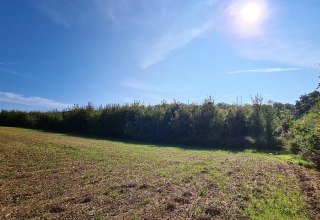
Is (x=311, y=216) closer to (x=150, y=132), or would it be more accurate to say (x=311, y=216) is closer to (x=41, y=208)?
(x=41, y=208)

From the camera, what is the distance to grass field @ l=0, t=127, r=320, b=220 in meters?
8.84

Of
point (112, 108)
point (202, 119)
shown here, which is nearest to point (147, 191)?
point (202, 119)

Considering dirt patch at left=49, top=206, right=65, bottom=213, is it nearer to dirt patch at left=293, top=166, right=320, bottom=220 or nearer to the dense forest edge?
dirt patch at left=293, top=166, right=320, bottom=220

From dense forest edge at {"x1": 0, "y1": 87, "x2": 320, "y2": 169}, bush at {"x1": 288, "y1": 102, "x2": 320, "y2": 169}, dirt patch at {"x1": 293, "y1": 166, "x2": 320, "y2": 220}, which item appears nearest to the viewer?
dirt patch at {"x1": 293, "y1": 166, "x2": 320, "y2": 220}

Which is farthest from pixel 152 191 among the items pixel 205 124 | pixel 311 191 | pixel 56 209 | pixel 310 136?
pixel 205 124

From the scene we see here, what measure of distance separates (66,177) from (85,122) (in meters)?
37.3

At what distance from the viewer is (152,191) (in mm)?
11008

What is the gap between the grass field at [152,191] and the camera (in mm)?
8844

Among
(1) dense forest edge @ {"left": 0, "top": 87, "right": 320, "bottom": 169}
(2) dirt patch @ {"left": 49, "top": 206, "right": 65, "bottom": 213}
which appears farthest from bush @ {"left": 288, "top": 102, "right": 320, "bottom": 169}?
(2) dirt patch @ {"left": 49, "top": 206, "right": 65, "bottom": 213}

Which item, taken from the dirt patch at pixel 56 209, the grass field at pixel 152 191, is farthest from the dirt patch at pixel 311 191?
the dirt patch at pixel 56 209

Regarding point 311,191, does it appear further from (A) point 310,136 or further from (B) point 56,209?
(B) point 56,209

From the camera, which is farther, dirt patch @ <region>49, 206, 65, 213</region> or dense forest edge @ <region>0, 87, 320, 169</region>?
dense forest edge @ <region>0, 87, 320, 169</region>

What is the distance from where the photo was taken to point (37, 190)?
11.2 meters

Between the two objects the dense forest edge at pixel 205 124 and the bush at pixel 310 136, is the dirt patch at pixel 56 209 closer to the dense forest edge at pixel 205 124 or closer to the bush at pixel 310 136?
the bush at pixel 310 136
